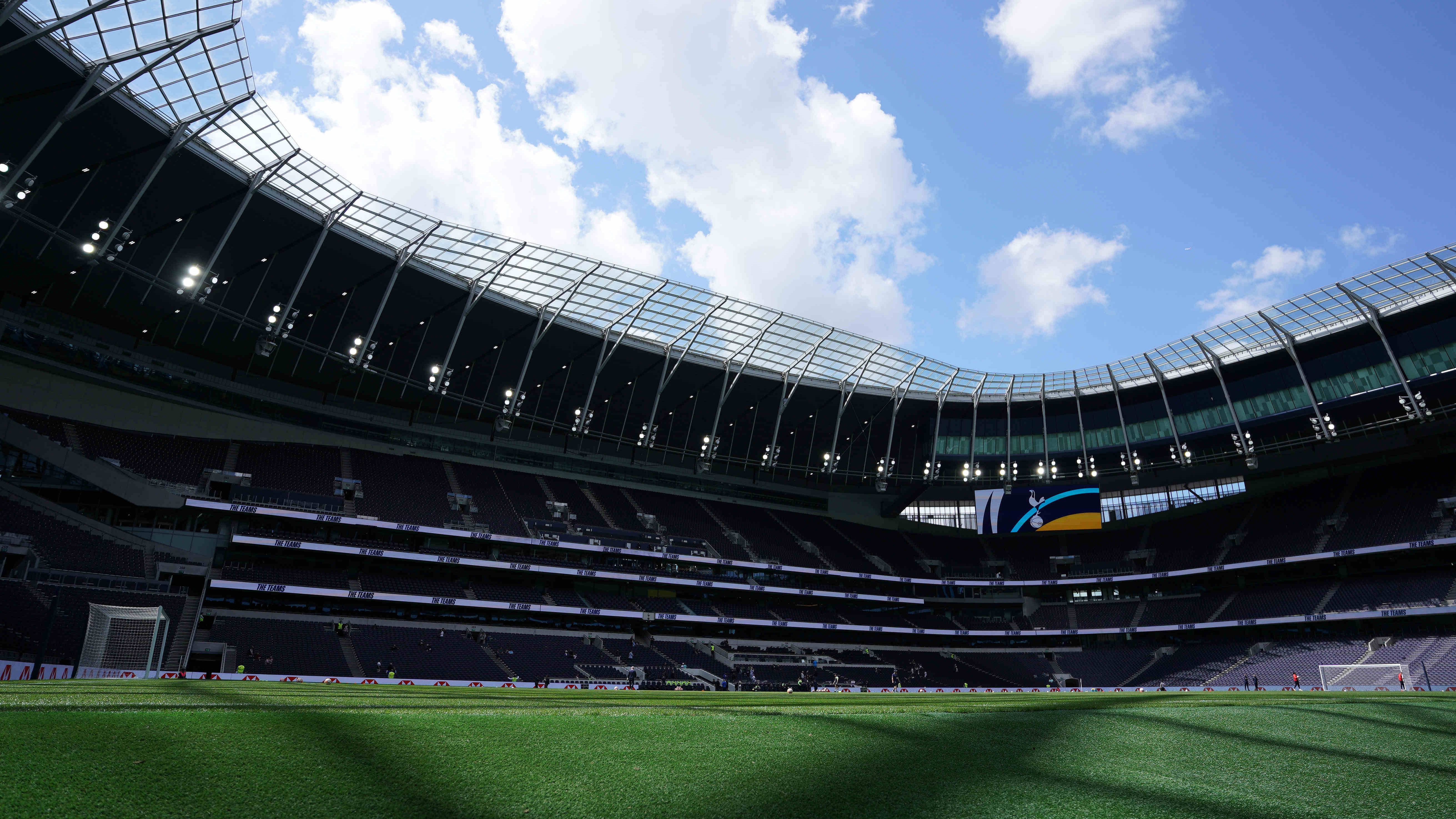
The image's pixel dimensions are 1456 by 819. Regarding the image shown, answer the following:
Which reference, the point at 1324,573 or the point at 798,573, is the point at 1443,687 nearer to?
the point at 1324,573

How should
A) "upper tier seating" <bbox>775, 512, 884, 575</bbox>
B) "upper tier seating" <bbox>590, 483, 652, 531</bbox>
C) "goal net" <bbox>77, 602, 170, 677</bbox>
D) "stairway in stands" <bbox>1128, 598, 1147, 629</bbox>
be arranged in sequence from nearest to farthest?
"goal net" <bbox>77, 602, 170, 677</bbox>
"upper tier seating" <bbox>590, 483, 652, 531</bbox>
"stairway in stands" <bbox>1128, 598, 1147, 629</bbox>
"upper tier seating" <bbox>775, 512, 884, 575</bbox>

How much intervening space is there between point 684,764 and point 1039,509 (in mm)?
59169

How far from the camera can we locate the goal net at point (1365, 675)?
38.9 m

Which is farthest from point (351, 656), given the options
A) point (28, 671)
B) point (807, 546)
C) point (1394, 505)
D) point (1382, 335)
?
point (1394, 505)

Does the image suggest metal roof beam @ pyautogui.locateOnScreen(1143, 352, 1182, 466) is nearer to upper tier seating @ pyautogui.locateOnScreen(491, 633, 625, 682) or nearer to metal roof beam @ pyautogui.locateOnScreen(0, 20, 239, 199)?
upper tier seating @ pyautogui.locateOnScreen(491, 633, 625, 682)

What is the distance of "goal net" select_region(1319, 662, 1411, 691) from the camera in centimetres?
3888

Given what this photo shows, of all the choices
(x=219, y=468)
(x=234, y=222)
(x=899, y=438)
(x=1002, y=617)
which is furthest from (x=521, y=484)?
(x=1002, y=617)

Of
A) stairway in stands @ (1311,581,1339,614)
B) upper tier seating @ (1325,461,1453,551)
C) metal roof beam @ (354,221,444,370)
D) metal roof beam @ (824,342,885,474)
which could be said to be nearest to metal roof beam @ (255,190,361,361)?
metal roof beam @ (354,221,444,370)

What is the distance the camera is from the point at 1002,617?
62219 millimetres

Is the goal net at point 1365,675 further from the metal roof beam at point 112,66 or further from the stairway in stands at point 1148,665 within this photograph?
the metal roof beam at point 112,66

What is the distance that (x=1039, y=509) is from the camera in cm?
5916

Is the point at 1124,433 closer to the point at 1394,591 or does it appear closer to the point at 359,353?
the point at 1394,591

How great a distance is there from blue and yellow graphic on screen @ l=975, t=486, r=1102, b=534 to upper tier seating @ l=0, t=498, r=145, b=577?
175 ft

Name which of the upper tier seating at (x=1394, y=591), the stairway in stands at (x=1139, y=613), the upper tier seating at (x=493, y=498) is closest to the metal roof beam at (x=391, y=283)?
the upper tier seating at (x=493, y=498)
